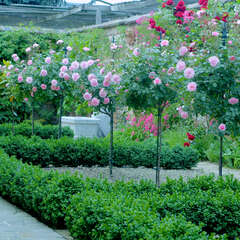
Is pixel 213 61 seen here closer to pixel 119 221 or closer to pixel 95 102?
pixel 119 221

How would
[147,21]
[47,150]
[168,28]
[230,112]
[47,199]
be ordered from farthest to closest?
1. [147,21]
2. [168,28]
3. [47,150]
4. [230,112]
5. [47,199]

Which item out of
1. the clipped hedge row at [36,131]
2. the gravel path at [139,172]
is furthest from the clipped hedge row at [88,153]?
the clipped hedge row at [36,131]

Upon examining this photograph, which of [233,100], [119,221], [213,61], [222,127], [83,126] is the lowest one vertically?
[83,126]

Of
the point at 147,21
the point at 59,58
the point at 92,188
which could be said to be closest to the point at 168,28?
the point at 147,21

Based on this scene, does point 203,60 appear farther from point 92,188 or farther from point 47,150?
point 47,150

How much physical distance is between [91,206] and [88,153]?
3.86m

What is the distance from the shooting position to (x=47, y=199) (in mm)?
3859

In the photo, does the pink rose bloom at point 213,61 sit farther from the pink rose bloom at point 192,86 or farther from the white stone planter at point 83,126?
the white stone planter at point 83,126

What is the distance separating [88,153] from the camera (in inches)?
278

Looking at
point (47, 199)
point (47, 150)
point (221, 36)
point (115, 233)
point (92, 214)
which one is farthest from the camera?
point (47, 150)

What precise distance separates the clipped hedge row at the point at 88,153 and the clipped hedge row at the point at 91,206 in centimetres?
180

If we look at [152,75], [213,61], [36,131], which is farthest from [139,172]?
[36,131]

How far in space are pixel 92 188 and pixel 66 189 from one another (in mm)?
248

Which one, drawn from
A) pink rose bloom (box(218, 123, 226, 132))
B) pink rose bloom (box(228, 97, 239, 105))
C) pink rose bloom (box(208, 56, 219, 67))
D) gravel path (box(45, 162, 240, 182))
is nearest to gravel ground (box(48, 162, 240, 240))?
gravel path (box(45, 162, 240, 182))
